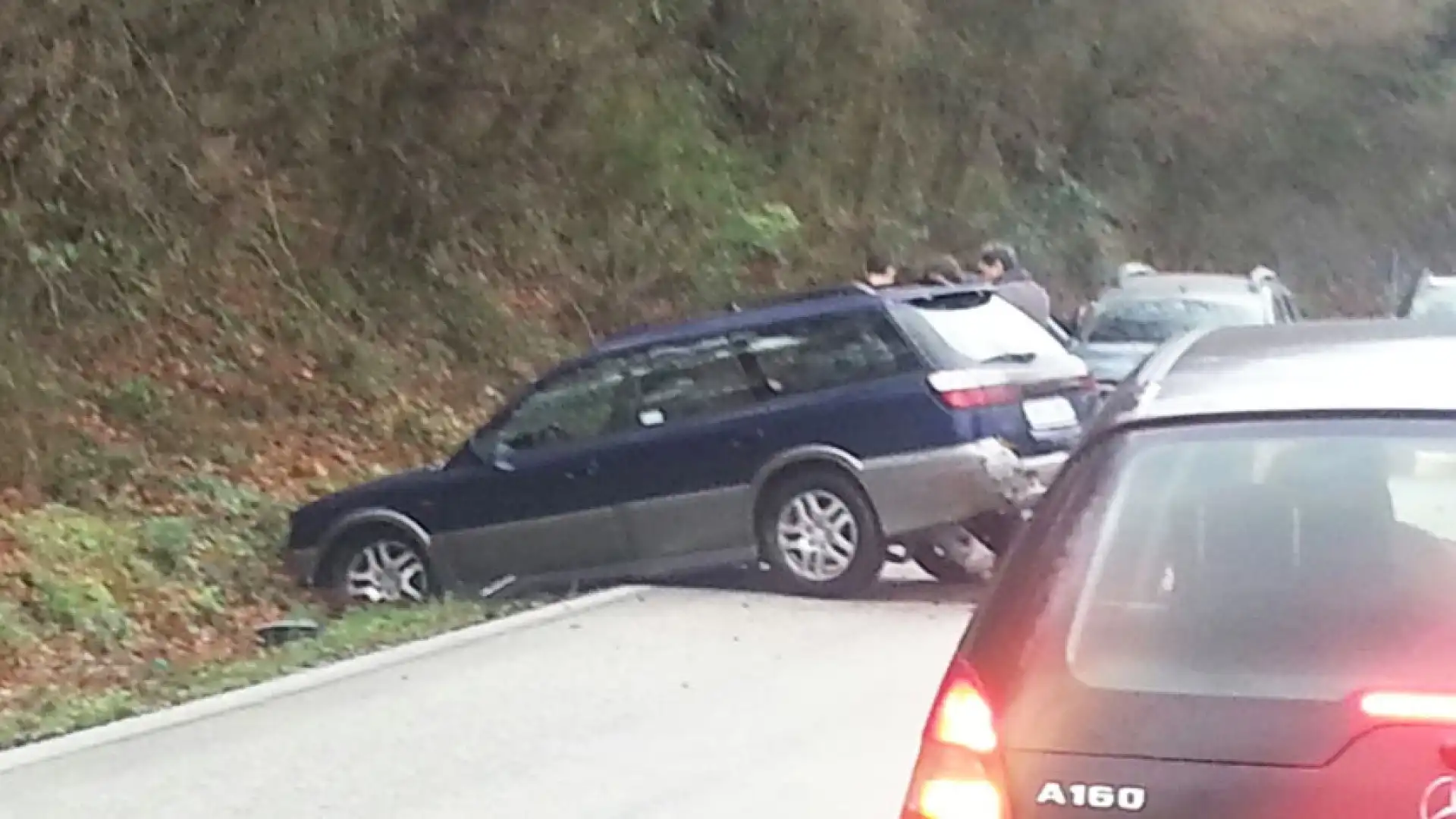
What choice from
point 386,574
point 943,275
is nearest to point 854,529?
point 386,574

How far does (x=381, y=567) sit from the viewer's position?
14086 mm

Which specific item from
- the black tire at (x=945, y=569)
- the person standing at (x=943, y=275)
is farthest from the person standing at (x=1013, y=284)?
the black tire at (x=945, y=569)

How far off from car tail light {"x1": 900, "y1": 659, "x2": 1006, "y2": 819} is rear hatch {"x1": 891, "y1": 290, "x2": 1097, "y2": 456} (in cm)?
848

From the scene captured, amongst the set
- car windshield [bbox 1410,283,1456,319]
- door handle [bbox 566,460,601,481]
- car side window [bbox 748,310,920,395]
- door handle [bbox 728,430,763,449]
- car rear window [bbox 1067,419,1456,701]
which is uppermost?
car rear window [bbox 1067,419,1456,701]

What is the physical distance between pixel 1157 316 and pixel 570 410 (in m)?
9.07

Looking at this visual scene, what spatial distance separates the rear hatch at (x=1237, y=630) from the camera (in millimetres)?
3742

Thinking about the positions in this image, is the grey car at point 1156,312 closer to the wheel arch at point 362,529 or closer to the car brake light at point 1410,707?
the wheel arch at point 362,529

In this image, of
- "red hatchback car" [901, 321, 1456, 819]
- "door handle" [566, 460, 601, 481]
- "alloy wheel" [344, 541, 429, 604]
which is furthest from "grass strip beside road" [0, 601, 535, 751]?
Answer: "red hatchback car" [901, 321, 1456, 819]

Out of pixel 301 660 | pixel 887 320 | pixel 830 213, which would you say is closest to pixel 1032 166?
pixel 830 213

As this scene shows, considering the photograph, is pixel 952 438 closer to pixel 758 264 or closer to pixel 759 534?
pixel 759 534

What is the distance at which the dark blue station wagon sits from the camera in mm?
12766

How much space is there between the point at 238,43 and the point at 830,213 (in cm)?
1015

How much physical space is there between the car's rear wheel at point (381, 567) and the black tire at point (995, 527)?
3.38 meters

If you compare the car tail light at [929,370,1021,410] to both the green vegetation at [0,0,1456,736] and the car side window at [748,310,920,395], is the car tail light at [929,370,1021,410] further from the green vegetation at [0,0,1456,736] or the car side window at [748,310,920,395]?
the green vegetation at [0,0,1456,736]
